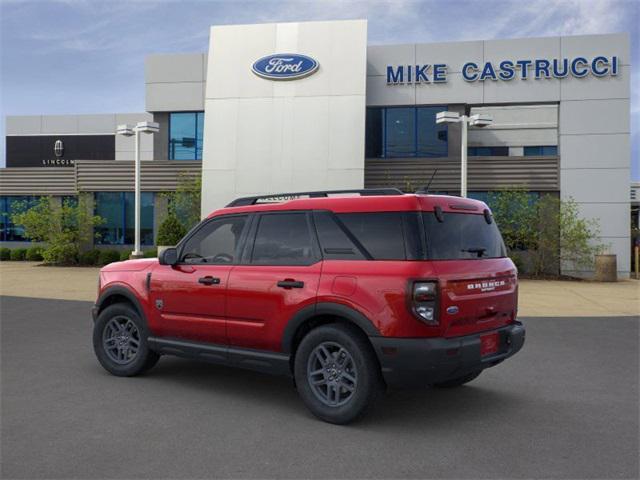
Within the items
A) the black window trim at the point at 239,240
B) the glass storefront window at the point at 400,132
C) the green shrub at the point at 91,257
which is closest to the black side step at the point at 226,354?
the black window trim at the point at 239,240

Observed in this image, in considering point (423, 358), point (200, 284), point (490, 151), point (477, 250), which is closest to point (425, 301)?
point (423, 358)

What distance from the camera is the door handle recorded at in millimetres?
4938

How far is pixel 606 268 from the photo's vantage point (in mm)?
19734

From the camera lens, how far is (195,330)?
18.6 feet

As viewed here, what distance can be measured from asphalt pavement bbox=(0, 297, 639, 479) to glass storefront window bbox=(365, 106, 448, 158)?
17.5 m

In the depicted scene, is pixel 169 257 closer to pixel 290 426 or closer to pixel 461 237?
pixel 290 426

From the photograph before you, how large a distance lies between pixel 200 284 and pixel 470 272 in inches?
101

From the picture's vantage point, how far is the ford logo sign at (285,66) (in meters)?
21.9

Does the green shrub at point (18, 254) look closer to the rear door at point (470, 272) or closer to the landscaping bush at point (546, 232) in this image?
the landscaping bush at point (546, 232)

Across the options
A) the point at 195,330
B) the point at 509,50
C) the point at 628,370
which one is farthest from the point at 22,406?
the point at 509,50

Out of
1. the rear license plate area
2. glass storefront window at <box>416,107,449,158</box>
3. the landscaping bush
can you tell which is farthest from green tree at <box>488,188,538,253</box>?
the rear license plate area

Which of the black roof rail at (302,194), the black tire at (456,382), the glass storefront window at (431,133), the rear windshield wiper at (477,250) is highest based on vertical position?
the glass storefront window at (431,133)

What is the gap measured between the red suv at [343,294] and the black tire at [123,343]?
8.8 inches

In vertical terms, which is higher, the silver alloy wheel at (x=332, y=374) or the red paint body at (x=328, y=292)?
the red paint body at (x=328, y=292)
